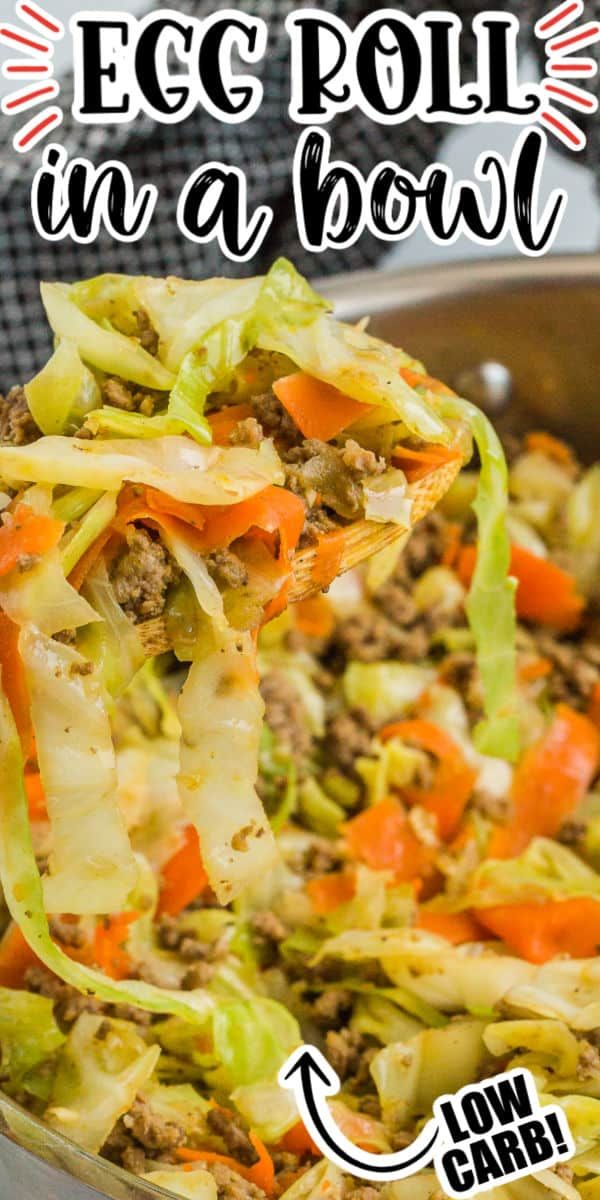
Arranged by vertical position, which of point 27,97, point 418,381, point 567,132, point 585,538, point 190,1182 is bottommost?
point 190,1182

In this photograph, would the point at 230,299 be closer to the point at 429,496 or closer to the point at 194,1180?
the point at 429,496

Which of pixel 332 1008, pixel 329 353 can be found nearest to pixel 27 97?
pixel 329 353

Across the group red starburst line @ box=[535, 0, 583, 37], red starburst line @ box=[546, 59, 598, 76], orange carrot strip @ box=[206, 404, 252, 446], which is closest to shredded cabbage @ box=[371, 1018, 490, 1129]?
orange carrot strip @ box=[206, 404, 252, 446]

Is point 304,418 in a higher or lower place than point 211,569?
higher

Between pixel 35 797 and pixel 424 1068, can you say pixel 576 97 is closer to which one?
pixel 35 797

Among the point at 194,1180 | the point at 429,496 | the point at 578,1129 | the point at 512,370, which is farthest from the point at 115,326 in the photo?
the point at 512,370

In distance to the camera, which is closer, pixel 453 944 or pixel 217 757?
pixel 217 757

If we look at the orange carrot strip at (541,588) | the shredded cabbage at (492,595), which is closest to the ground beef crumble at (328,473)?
the shredded cabbage at (492,595)

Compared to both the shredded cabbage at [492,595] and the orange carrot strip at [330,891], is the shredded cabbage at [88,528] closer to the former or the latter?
the shredded cabbage at [492,595]
